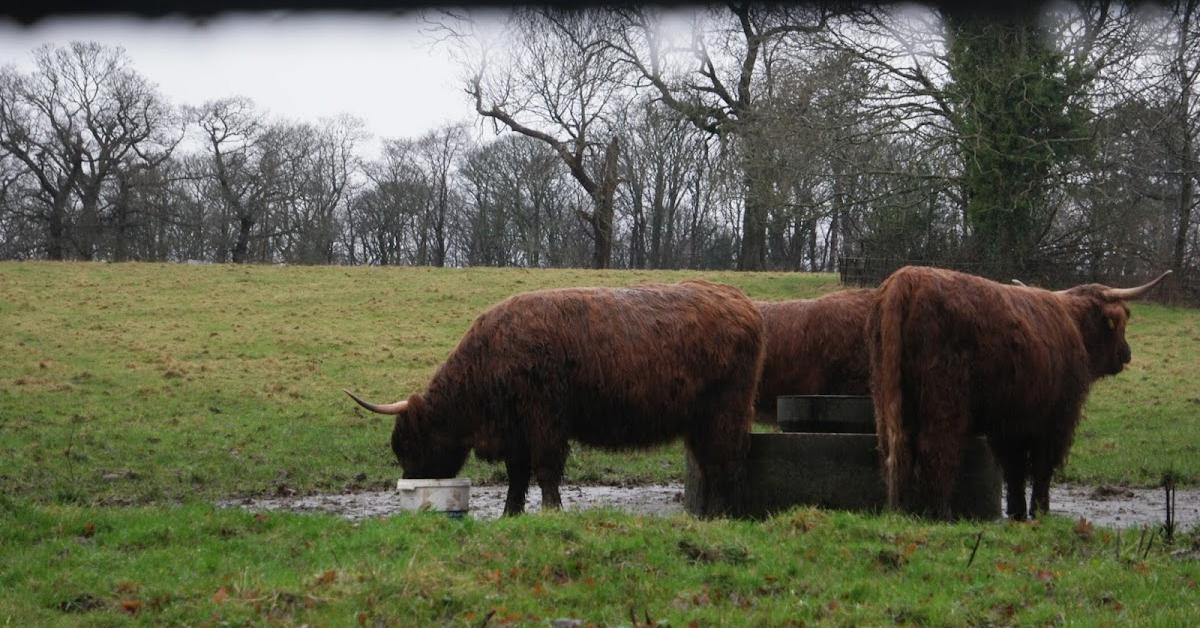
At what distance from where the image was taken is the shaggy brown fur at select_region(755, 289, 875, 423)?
14.5 meters

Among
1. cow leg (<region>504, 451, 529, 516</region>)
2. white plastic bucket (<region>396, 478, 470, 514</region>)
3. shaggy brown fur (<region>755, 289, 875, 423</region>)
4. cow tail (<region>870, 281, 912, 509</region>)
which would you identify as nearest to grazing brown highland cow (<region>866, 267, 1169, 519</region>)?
cow tail (<region>870, 281, 912, 509</region>)

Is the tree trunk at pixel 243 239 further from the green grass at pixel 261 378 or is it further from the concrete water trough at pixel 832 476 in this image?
the concrete water trough at pixel 832 476

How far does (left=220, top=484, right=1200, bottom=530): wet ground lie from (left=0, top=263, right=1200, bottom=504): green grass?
0.72m

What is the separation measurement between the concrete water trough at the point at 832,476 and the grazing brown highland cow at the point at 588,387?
23 cm

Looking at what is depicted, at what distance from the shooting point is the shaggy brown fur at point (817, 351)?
14.5 m

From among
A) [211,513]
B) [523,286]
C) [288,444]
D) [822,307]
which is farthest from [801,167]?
[211,513]

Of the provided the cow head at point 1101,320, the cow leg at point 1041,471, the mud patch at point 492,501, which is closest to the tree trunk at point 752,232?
the mud patch at point 492,501

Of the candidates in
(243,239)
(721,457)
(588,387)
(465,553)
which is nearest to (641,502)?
(721,457)

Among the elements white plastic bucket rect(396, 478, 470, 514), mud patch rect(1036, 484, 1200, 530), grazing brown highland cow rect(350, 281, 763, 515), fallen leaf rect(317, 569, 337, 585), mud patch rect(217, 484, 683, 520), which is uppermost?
grazing brown highland cow rect(350, 281, 763, 515)

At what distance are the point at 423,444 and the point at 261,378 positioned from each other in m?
11.0

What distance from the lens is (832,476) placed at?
1039 cm

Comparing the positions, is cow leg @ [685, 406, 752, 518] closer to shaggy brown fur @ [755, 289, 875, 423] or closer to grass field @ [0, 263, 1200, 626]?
grass field @ [0, 263, 1200, 626]

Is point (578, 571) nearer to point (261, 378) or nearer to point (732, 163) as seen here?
point (261, 378)

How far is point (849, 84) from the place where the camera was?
2441 centimetres
